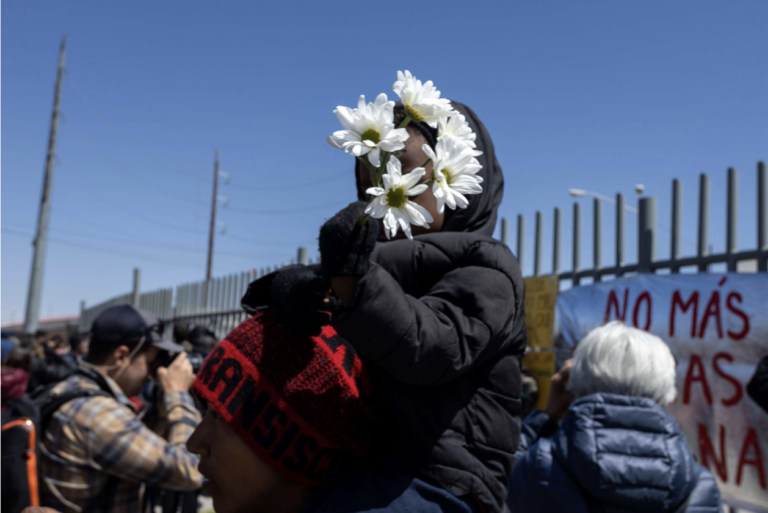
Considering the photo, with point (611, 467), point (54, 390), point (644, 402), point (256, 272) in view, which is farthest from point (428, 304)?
point (256, 272)

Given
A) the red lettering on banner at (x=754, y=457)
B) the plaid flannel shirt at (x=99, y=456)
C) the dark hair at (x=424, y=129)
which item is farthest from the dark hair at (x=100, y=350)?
the red lettering on banner at (x=754, y=457)

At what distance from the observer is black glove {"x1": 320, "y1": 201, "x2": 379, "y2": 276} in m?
1.00

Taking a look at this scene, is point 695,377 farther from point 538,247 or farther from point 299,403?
point 299,403

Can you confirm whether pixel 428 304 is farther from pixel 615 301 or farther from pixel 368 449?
pixel 615 301

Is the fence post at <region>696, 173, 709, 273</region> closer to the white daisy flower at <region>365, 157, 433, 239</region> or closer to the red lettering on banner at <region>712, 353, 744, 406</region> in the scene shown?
the red lettering on banner at <region>712, 353, 744, 406</region>

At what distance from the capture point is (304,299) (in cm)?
117

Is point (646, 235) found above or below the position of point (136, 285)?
above

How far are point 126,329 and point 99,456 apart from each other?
734mm

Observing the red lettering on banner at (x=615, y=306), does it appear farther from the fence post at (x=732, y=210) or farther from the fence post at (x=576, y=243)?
the fence post at (x=732, y=210)

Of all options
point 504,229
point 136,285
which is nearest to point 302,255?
point 504,229

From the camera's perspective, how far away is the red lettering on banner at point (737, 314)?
3457 millimetres

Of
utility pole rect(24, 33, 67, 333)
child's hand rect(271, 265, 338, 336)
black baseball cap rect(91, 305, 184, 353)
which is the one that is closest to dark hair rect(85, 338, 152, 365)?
black baseball cap rect(91, 305, 184, 353)

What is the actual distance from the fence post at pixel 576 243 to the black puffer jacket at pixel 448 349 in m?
3.89

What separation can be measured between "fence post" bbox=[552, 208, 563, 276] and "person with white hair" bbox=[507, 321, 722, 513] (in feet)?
10.0
